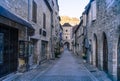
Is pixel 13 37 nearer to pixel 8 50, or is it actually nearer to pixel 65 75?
pixel 8 50

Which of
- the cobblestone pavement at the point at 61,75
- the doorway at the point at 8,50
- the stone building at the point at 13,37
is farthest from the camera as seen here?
the cobblestone pavement at the point at 61,75

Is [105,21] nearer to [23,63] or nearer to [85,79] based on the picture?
[85,79]

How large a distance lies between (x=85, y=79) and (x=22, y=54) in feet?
13.1

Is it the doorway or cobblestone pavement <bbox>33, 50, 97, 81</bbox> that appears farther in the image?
cobblestone pavement <bbox>33, 50, 97, 81</bbox>

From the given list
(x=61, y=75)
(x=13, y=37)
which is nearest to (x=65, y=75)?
(x=61, y=75)

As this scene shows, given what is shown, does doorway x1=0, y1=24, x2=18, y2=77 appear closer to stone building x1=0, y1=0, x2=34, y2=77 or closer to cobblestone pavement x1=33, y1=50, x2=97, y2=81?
stone building x1=0, y1=0, x2=34, y2=77

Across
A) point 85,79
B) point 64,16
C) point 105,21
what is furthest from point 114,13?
point 64,16

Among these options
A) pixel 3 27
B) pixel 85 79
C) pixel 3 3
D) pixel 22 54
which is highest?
pixel 3 3

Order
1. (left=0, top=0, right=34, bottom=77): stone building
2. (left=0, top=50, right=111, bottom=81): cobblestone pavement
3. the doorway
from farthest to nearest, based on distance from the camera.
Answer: (left=0, top=50, right=111, bottom=81): cobblestone pavement < the doorway < (left=0, top=0, right=34, bottom=77): stone building

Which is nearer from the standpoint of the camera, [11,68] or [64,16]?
[11,68]

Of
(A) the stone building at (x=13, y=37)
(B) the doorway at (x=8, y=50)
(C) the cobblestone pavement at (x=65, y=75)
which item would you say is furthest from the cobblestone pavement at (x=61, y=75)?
(A) the stone building at (x=13, y=37)

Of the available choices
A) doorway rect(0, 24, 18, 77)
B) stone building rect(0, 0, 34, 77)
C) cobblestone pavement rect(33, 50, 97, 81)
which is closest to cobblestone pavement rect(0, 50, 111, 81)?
cobblestone pavement rect(33, 50, 97, 81)

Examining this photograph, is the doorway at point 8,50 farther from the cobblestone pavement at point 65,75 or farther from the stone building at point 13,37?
the cobblestone pavement at point 65,75

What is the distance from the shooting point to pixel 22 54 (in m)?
13.4
